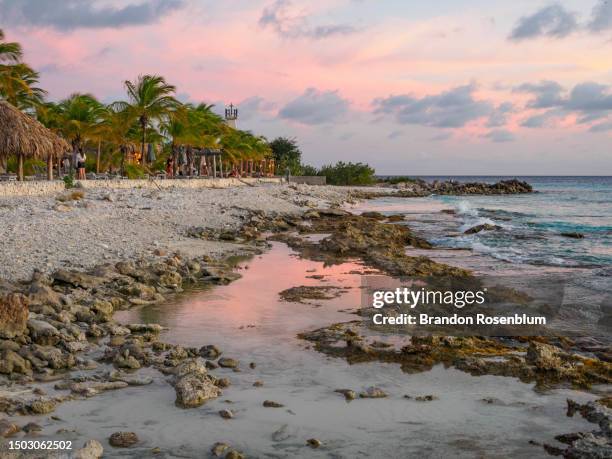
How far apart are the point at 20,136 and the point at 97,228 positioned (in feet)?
31.3

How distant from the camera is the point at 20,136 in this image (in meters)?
22.5

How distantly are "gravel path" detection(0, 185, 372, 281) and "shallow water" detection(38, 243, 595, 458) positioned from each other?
529cm

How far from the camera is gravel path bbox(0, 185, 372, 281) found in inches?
464

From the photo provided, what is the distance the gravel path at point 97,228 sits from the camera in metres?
11.8

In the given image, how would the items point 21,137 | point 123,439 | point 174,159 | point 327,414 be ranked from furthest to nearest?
point 174,159
point 21,137
point 327,414
point 123,439

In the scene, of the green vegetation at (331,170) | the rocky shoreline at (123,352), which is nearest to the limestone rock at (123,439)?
the rocky shoreline at (123,352)

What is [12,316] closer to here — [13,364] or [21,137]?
[13,364]

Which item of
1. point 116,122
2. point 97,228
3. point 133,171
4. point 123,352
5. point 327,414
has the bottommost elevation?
point 327,414

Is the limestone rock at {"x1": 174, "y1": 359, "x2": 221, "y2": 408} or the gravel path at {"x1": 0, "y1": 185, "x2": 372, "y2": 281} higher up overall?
the gravel path at {"x1": 0, "y1": 185, "x2": 372, "y2": 281}

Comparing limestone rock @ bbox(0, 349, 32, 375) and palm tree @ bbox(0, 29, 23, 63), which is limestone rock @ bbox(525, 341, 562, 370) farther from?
palm tree @ bbox(0, 29, 23, 63)

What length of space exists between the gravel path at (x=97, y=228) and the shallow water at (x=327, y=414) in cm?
529

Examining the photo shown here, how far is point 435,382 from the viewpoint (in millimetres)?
6293

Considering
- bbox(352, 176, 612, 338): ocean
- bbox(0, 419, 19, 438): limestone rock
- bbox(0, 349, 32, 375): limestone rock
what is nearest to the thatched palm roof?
bbox(352, 176, 612, 338): ocean

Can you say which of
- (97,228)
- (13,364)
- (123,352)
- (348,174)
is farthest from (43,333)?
(348,174)
